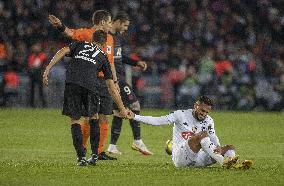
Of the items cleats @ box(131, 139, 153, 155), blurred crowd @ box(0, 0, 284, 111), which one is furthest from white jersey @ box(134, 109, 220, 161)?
blurred crowd @ box(0, 0, 284, 111)

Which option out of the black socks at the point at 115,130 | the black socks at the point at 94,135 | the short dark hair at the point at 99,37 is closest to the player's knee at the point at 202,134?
the black socks at the point at 94,135

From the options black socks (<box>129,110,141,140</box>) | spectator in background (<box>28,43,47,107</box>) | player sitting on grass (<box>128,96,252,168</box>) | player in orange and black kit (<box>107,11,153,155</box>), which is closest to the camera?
player sitting on grass (<box>128,96,252,168</box>)

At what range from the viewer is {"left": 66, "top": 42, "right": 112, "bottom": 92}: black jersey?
1284cm

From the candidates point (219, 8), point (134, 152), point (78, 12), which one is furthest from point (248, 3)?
point (134, 152)

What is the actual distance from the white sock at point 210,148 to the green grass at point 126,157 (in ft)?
0.55

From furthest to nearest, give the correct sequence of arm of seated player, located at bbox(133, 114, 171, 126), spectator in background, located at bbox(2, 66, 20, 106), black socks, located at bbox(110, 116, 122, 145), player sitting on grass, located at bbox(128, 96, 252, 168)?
spectator in background, located at bbox(2, 66, 20, 106) < black socks, located at bbox(110, 116, 122, 145) < arm of seated player, located at bbox(133, 114, 171, 126) < player sitting on grass, located at bbox(128, 96, 252, 168)

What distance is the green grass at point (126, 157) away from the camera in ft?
37.6

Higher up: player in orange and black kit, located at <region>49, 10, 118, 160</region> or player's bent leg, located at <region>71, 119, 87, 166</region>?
player in orange and black kit, located at <region>49, 10, 118, 160</region>

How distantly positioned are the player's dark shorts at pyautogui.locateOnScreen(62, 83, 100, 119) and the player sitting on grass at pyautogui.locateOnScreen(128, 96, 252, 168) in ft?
1.85

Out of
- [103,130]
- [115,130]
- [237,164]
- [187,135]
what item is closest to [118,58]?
[115,130]

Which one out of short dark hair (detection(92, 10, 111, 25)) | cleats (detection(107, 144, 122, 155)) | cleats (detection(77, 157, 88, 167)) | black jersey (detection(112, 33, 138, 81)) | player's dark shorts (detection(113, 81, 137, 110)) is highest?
short dark hair (detection(92, 10, 111, 25))

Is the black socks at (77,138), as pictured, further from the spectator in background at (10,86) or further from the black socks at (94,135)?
the spectator in background at (10,86)

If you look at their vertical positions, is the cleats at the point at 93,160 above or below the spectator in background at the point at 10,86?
below

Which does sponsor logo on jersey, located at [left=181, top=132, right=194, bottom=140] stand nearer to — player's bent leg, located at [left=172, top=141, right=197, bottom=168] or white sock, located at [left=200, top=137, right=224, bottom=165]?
player's bent leg, located at [left=172, top=141, right=197, bottom=168]
